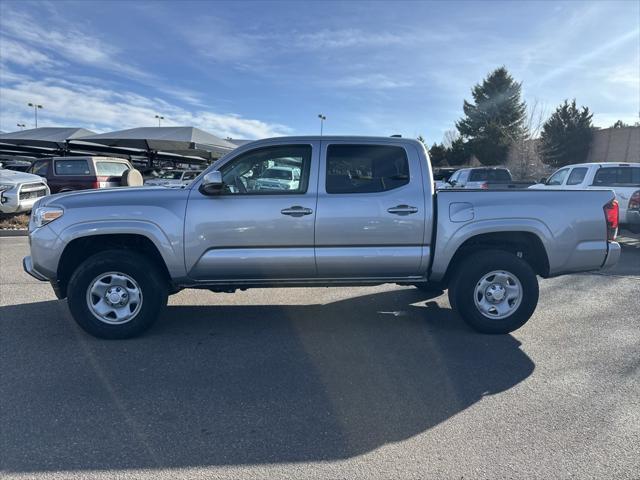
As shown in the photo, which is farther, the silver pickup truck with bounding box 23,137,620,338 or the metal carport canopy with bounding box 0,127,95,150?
the metal carport canopy with bounding box 0,127,95,150

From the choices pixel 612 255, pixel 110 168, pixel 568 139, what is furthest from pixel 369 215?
pixel 568 139

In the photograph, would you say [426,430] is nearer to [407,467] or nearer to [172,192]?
[407,467]

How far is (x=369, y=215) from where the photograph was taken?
178 inches

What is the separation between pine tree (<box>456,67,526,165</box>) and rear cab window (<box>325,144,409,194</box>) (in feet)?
148

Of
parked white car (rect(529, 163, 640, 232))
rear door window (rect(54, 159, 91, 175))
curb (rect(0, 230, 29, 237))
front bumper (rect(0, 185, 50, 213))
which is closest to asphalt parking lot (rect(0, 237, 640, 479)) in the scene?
parked white car (rect(529, 163, 640, 232))

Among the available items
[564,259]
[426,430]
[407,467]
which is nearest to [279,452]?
[407,467]

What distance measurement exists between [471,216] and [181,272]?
115 inches

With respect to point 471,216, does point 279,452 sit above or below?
below

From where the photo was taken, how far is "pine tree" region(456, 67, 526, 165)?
46.2 metres

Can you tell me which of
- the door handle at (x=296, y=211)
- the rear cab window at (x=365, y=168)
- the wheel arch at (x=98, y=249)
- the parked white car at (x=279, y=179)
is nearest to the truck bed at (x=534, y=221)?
the rear cab window at (x=365, y=168)

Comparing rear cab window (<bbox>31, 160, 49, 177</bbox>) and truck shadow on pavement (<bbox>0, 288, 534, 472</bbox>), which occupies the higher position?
rear cab window (<bbox>31, 160, 49, 177</bbox>)

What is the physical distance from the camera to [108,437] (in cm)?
294

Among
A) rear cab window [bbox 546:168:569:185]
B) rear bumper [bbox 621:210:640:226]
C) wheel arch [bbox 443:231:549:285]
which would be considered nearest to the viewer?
wheel arch [bbox 443:231:549:285]

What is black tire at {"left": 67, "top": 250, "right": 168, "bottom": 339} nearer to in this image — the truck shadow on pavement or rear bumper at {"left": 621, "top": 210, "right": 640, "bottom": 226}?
the truck shadow on pavement
